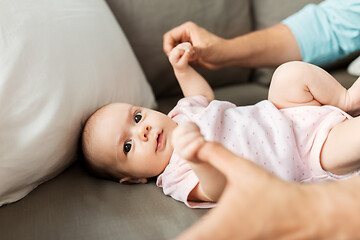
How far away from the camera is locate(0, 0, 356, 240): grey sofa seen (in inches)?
27.0

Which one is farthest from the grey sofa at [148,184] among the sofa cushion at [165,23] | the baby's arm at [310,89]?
the baby's arm at [310,89]

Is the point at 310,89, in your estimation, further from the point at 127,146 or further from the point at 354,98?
the point at 127,146

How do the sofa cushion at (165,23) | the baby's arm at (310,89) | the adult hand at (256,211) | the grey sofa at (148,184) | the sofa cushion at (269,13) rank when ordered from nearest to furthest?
1. the adult hand at (256,211)
2. the grey sofa at (148,184)
3. the baby's arm at (310,89)
4. the sofa cushion at (165,23)
5. the sofa cushion at (269,13)

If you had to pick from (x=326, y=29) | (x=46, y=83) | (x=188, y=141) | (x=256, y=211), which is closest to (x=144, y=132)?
(x=46, y=83)

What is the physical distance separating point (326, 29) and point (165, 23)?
0.53 m

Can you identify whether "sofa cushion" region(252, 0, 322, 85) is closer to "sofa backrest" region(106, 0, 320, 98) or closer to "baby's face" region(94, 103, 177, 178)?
"sofa backrest" region(106, 0, 320, 98)

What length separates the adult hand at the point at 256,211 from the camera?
0.42 m

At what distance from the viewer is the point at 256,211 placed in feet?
1.41

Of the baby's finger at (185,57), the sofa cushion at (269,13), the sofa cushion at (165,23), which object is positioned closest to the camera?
the baby's finger at (185,57)

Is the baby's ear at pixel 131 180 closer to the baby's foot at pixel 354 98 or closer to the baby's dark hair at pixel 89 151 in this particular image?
the baby's dark hair at pixel 89 151

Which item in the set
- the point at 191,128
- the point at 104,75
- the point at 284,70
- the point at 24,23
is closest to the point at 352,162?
the point at 284,70

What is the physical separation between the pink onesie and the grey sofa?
0.19ft

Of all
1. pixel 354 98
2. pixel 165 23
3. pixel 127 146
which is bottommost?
pixel 354 98

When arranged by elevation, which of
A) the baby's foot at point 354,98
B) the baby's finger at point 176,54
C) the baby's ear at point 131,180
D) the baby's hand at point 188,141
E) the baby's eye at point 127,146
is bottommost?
the baby's foot at point 354,98
